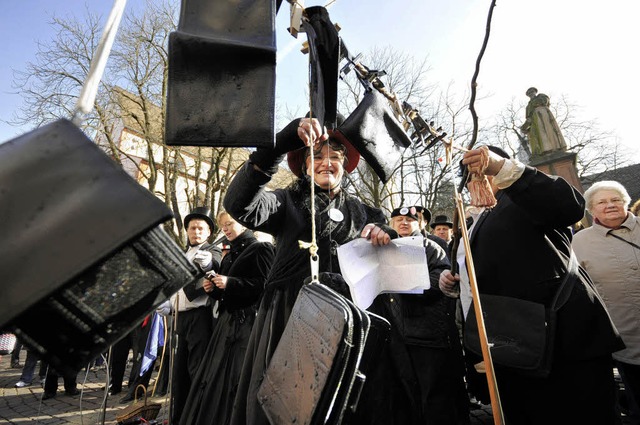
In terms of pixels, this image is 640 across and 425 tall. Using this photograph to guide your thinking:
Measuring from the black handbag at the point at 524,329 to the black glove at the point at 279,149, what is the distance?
4.28 ft

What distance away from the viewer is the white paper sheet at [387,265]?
176 centimetres

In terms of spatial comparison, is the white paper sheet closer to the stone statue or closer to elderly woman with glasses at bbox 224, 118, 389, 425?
elderly woman with glasses at bbox 224, 118, 389, 425

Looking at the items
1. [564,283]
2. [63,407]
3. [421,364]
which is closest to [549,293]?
[564,283]

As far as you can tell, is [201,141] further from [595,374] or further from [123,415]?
[123,415]

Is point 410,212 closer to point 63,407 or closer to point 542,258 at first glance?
point 542,258

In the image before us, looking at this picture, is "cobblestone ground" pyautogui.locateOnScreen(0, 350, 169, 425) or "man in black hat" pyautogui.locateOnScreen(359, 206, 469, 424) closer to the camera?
"man in black hat" pyautogui.locateOnScreen(359, 206, 469, 424)

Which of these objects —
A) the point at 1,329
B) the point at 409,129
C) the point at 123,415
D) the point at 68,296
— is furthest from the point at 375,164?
the point at 123,415

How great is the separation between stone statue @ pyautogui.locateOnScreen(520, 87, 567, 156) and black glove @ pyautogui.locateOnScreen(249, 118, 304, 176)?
13.9 m

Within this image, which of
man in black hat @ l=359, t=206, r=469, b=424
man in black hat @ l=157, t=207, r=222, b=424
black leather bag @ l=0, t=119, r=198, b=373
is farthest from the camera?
man in black hat @ l=157, t=207, r=222, b=424

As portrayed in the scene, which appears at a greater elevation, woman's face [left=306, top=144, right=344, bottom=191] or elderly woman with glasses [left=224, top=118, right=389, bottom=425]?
woman's face [left=306, top=144, right=344, bottom=191]

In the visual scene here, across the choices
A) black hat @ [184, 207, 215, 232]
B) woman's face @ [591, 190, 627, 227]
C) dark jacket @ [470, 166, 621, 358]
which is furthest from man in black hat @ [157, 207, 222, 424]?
woman's face @ [591, 190, 627, 227]

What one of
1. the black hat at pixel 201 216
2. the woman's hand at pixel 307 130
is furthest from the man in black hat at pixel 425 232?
the black hat at pixel 201 216

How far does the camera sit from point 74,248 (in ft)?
1.95

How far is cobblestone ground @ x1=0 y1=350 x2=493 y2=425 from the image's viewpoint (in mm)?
4140
